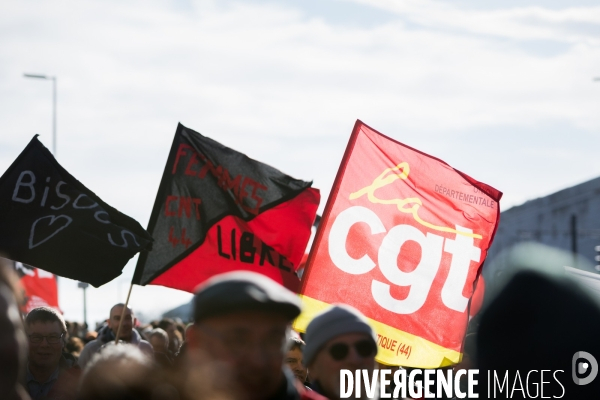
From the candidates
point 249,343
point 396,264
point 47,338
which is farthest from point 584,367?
point 396,264

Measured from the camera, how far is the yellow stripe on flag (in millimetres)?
8055

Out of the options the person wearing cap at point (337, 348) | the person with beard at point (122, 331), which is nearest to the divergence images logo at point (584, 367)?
the person wearing cap at point (337, 348)

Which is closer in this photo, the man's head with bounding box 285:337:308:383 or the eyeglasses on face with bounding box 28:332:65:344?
the eyeglasses on face with bounding box 28:332:65:344

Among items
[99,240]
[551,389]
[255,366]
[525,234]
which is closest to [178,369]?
[255,366]

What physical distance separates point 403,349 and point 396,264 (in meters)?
0.71

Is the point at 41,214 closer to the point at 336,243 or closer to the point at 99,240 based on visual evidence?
the point at 99,240

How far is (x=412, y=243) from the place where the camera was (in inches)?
339

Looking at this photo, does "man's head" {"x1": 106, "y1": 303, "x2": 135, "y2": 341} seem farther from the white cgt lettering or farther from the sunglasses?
the sunglasses

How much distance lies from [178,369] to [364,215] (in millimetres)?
5780

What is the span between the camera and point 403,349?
830 cm

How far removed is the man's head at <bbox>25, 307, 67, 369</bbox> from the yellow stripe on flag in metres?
1.90

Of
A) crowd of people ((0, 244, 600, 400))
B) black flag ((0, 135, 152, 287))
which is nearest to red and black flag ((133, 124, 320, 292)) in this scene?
black flag ((0, 135, 152, 287))

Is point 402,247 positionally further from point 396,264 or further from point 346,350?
point 346,350

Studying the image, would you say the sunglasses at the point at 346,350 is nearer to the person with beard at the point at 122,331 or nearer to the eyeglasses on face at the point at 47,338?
the eyeglasses on face at the point at 47,338
